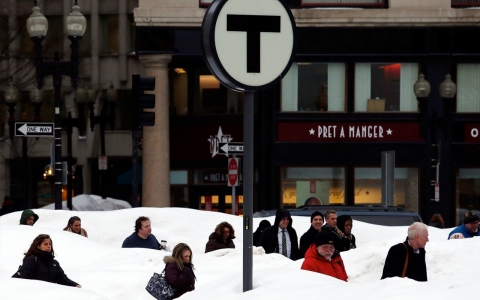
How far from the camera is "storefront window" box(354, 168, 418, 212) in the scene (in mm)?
36906

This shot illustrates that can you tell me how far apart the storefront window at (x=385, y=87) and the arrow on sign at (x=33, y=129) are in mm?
15935

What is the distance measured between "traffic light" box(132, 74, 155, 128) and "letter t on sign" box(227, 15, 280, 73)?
545 inches

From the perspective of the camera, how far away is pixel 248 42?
242 inches

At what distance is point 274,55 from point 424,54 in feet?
102

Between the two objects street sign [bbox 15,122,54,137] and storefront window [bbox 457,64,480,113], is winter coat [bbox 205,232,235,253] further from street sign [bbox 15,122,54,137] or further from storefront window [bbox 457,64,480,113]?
storefront window [bbox 457,64,480,113]

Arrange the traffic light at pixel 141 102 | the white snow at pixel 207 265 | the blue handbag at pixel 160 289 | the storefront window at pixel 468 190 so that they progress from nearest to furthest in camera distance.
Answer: the white snow at pixel 207 265 → the blue handbag at pixel 160 289 → the traffic light at pixel 141 102 → the storefront window at pixel 468 190

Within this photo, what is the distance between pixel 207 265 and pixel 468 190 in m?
24.4

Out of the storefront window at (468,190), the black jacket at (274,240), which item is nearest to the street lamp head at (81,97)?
the storefront window at (468,190)

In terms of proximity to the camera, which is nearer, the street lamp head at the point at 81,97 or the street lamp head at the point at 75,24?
the street lamp head at the point at 75,24

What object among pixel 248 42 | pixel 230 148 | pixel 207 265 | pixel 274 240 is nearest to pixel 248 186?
pixel 248 42

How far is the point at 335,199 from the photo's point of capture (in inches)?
1453

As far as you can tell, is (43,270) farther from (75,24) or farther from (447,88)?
(447,88)

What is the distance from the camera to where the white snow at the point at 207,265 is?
577cm

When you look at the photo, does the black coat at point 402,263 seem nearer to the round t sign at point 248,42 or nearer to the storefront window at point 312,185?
the round t sign at point 248,42
